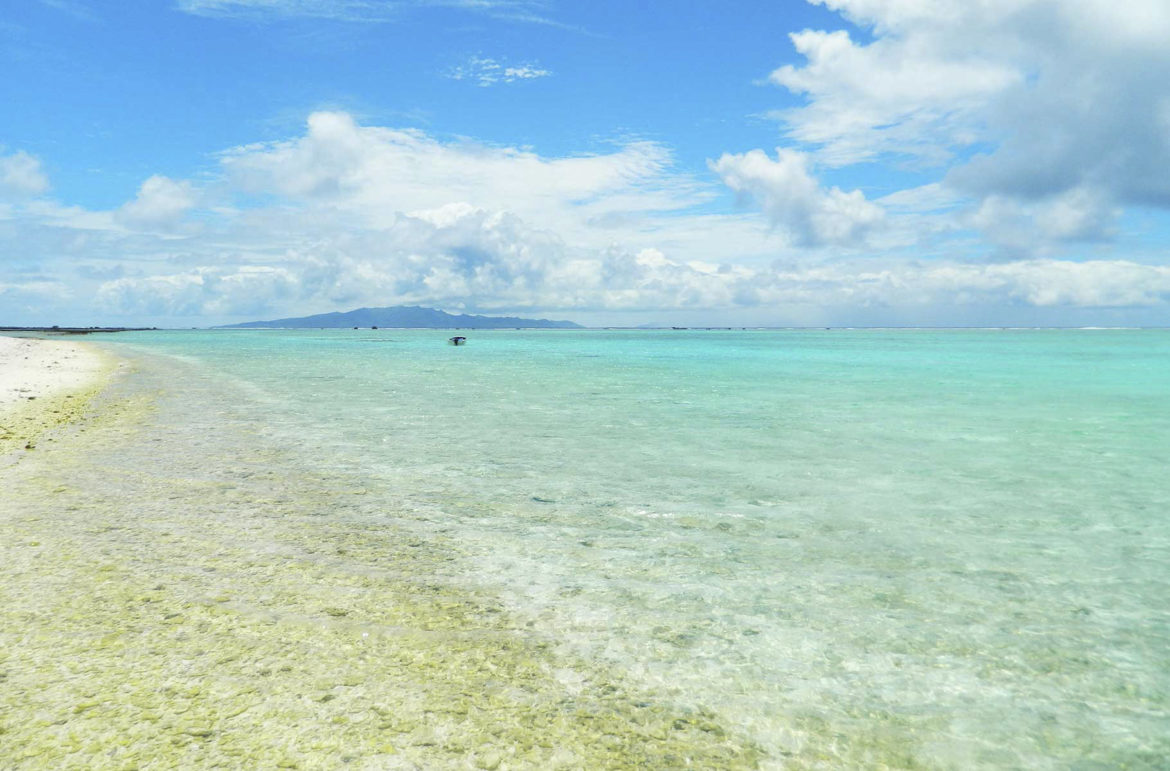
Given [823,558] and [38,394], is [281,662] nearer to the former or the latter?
[823,558]

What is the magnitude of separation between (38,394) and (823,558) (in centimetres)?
2521

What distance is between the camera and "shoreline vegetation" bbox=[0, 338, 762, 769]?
150 inches

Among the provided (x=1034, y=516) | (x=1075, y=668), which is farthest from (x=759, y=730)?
(x=1034, y=516)

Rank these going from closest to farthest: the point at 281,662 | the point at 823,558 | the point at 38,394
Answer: the point at 281,662, the point at 823,558, the point at 38,394

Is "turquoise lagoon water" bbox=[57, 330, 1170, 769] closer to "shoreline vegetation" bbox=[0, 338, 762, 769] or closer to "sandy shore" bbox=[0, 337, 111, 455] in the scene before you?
A: "shoreline vegetation" bbox=[0, 338, 762, 769]

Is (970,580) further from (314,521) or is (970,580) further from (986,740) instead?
(314,521)

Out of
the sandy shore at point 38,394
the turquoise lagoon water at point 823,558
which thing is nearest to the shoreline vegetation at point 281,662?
the turquoise lagoon water at point 823,558

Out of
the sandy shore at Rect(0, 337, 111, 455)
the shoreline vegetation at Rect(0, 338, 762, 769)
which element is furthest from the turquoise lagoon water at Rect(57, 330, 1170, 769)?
the sandy shore at Rect(0, 337, 111, 455)

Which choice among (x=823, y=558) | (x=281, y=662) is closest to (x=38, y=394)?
(x=281, y=662)

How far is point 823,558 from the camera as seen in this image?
293 inches

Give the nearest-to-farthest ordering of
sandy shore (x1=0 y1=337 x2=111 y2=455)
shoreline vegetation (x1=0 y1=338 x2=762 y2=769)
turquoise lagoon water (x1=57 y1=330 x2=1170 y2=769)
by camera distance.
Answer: shoreline vegetation (x1=0 y1=338 x2=762 y2=769) → turquoise lagoon water (x1=57 y1=330 x2=1170 y2=769) → sandy shore (x1=0 y1=337 x2=111 y2=455)

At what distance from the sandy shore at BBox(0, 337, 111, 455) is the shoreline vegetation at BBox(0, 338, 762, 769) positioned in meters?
7.40

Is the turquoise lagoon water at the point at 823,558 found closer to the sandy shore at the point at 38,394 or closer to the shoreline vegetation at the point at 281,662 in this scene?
the shoreline vegetation at the point at 281,662

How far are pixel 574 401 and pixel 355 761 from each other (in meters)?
20.0
